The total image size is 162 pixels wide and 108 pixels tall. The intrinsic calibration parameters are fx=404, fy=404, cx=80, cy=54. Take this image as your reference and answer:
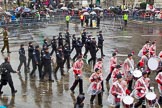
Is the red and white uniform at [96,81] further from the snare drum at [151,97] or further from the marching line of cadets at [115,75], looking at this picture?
the snare drum at [151,97]

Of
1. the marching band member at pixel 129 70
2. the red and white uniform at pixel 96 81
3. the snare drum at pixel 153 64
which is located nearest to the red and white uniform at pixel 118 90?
the red and white uniform at pixel 96 81

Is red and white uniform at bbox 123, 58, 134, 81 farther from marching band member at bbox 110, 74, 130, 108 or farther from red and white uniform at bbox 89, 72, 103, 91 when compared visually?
marching band member at bbox 110, 74, 130, 108

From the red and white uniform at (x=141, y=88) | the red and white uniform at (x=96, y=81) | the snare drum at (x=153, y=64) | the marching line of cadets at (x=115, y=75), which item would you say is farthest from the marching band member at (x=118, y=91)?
the snare drum at (x=153, y=64)

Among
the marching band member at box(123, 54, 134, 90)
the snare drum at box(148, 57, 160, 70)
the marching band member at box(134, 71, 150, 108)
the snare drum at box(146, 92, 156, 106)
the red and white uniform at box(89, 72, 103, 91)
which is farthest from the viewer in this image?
the snare drum at box(148, 57, 160, 70)

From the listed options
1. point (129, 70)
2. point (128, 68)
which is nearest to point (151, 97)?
point (129, 70)

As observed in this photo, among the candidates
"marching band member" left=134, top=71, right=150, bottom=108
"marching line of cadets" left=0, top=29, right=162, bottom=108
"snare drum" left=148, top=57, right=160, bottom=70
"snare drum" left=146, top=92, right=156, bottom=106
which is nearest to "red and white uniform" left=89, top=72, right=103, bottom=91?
"marching line of cadets" left=0, top=29, right=162, bottom=108

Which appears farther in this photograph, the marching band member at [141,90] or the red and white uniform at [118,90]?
the marching band member at [141,90]

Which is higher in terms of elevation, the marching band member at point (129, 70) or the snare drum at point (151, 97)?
the snare drum at point (151, 97)

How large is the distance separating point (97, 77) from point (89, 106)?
1.27 meters

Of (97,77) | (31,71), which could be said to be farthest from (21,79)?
(97,77)

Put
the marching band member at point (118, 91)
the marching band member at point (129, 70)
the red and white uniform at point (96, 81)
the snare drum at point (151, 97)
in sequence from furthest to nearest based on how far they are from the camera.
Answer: the marching band member at point (129, 70)
the red and white uniform at point (96, 81)
the marching band member at point (118, 91)
the snare drum at point (151, 97)

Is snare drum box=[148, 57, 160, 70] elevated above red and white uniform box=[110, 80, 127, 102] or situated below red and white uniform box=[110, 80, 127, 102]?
below

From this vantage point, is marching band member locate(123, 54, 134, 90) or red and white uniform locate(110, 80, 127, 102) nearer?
red and white uniform locate(110, 80, 127, 102)

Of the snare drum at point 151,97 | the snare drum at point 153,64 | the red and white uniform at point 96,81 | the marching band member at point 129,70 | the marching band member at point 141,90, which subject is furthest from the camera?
the snare drum at point 153,64
